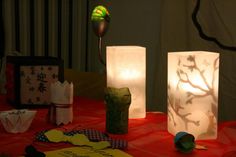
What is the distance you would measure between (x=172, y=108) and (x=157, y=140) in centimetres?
12

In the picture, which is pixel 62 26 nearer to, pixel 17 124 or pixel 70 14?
pixel 70 14

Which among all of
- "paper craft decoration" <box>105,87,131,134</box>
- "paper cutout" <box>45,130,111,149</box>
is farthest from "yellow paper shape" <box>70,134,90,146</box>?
"paper craft decoration" <box>105,87,131,134</box>

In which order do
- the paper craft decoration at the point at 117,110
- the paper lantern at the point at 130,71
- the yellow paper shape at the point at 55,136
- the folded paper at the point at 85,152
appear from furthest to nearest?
the paper lantern at the point at 130,71 → the paper craft decoration at the point at 117,110 → the yellow paper shape at the point at 55,136 → the folded paper at the point at 85,152

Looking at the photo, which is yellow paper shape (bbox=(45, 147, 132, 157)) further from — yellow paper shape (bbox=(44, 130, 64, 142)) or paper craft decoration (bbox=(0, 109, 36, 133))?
paper craft decoration (bbox=(0, 109, 36, 133))

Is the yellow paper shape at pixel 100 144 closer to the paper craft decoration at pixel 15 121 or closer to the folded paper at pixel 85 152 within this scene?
the folded paper at pixel 85 152

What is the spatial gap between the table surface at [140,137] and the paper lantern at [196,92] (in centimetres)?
5

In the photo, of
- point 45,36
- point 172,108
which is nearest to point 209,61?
point 172,108

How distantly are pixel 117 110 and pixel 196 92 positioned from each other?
270mm

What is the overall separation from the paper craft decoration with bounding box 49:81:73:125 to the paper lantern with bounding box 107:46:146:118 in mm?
189

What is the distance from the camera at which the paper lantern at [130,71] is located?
1298 millimetres

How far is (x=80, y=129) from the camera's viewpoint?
1.17 metres

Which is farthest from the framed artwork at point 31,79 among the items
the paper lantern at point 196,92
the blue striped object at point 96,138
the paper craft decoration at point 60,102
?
the paper lantern at point 196,92

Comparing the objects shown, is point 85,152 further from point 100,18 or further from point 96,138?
point 100,18

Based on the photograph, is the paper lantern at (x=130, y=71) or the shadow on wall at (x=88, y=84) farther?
the shadow on wall at (x=88, y=84)
